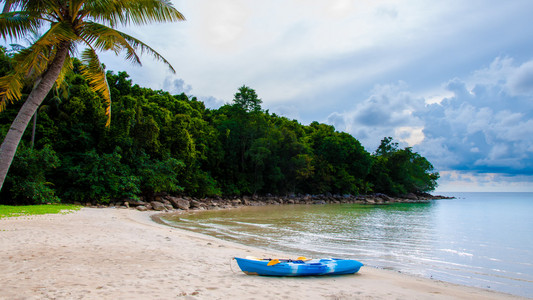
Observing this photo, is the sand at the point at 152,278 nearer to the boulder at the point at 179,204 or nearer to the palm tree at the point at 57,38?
the palm tree at the point at 57,38

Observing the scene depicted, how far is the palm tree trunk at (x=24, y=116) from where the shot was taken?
6.36 m

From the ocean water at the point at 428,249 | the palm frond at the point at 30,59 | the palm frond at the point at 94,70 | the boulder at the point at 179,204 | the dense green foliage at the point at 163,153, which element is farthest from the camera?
the boulder at the point at 179,204

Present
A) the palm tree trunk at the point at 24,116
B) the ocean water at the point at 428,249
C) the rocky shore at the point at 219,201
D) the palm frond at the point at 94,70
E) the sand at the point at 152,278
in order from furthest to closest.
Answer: the rocky shore at the point at 219,201, the palm frond at the point at 94,70, the ocean water at the point at 428,249, the palm tree trunk at the point at 24,116, the sand at the point at 152,278

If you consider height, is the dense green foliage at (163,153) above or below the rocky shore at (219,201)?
above

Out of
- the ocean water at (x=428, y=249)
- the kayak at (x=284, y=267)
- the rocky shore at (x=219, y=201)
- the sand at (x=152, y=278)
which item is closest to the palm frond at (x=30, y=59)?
the sand at (x=152, y=278)

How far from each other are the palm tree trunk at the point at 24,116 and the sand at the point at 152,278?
2.05 meters

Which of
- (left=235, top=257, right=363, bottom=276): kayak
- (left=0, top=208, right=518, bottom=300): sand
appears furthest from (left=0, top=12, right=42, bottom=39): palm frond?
(left=235, top=257, right=363, bottom=276): kayak

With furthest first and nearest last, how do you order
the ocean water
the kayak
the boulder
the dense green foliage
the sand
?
the boulder → the dense green foliage → the ocean water → the kayak → the sand

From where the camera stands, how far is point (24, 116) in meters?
6.68

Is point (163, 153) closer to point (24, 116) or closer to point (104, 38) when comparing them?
point (104, 38)

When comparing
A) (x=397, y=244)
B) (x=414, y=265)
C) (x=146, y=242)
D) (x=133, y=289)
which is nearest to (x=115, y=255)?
(x=146, y=242)

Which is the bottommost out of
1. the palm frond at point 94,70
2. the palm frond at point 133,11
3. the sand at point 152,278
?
the sand at point 152,278

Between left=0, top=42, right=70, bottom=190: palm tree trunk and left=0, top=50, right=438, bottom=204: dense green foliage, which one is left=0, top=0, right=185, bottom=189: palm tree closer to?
left=0, top=42, right=70, bottom=190: palm tree trunk

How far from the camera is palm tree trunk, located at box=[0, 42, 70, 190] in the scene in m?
6.36
